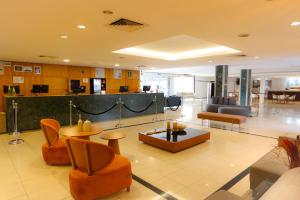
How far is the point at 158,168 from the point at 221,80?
727 cm

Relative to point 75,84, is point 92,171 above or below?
below

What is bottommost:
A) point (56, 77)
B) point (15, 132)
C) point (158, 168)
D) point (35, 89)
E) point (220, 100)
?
point (158, 168)

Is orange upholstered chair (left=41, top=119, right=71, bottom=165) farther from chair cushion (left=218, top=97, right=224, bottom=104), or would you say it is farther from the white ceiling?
chair cushion (left=218, top=97, right=224, bottom=104)

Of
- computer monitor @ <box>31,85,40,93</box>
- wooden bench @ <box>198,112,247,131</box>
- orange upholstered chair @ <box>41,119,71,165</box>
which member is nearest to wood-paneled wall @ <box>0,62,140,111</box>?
computer monitor @ <box>31,85,40,93</box>

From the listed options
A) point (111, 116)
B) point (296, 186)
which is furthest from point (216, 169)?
point (111, 116)

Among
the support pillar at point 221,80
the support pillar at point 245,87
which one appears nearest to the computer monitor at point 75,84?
the support pillar at point 221,80

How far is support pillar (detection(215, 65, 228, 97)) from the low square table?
529cm

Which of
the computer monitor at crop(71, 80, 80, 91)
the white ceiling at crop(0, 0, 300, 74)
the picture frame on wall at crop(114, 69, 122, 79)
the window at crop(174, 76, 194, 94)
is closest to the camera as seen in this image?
the white ceiling at crop(0, 0, 300, 74)

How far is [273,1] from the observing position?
206 cm

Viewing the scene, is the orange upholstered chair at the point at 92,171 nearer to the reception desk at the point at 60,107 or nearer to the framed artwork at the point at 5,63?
the reception desk at the point at 60,107

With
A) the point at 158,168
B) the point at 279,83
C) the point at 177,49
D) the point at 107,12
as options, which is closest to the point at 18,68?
the point at 177,49

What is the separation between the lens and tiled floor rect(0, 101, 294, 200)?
266cm

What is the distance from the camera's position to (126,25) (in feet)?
9.36

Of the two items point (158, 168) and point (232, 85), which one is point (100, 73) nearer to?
point (158, 168)
